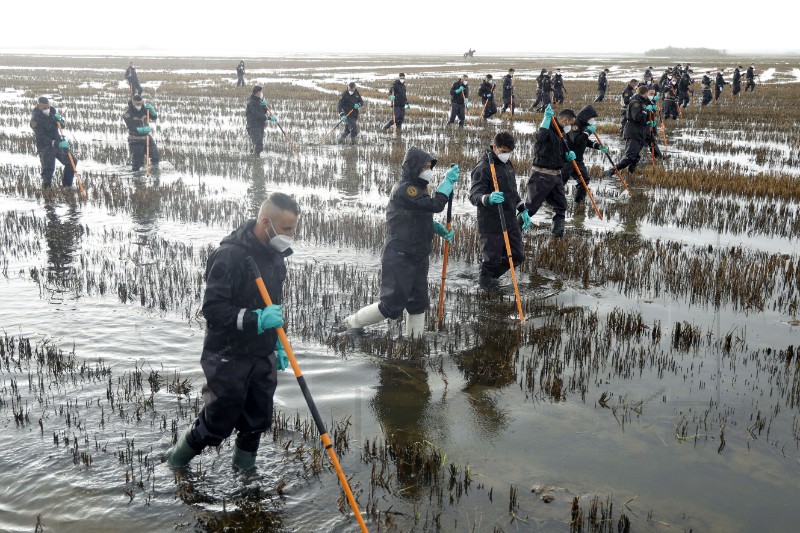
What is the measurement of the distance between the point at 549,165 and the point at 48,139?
9.49 meters

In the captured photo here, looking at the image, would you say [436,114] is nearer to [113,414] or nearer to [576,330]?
[576,330]

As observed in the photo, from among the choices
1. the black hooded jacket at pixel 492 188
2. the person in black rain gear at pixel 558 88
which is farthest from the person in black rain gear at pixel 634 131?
the person in black rain gear at pixel 558 88

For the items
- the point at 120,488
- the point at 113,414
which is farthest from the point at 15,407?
the point at 120,488

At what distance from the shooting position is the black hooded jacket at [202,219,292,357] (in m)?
3.98

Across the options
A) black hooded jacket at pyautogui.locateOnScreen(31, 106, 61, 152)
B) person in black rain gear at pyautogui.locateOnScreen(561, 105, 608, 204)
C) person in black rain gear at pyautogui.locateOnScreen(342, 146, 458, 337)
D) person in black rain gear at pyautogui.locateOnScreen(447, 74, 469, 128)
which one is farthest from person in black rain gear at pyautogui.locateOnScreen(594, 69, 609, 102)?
person in black rain gear at pyautogui.locateOnScreen(342, 146, 458, 337)

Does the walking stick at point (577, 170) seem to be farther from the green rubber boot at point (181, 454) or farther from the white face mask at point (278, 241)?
the green rubber boot at point (181, 454)

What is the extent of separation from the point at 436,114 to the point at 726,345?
74.1 feet

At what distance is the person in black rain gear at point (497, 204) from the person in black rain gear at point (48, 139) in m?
8.87

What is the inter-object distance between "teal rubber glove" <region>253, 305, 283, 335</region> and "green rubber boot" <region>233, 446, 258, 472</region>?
1025 millimetres

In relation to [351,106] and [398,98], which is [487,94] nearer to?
[398,98]

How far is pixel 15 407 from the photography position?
5.42 m

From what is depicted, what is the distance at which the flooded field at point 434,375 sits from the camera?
436 centimetres

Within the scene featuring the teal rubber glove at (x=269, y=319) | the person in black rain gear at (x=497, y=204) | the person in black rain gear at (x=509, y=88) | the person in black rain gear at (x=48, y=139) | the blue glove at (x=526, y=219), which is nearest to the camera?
the teal rubber glove at (x=269, y=319)

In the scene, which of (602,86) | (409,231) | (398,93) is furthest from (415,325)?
(602,86)
